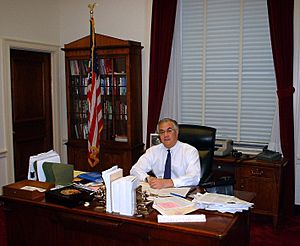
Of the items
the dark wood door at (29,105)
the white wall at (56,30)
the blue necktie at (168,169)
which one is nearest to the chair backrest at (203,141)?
the blue necktie at (168,169)

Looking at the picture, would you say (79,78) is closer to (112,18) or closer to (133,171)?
(112,18)

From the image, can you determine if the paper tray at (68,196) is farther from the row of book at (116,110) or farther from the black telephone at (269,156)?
the row of book at (116,110)

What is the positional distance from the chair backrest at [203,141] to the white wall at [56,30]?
1599 mm

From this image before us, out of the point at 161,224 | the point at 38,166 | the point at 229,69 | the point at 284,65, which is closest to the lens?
the point at 161,224

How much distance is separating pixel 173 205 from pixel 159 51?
2.79m

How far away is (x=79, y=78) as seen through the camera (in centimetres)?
519

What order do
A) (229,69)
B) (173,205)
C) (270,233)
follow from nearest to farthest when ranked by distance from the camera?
(173,205)
(270,233)
(229,69)

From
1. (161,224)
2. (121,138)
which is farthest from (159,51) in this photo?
(161,224)

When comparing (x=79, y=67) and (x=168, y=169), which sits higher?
(x=79, y=67)

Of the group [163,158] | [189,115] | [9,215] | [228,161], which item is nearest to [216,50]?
[189,115]

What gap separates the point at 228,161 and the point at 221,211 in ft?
6.02

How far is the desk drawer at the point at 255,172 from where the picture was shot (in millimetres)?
3932

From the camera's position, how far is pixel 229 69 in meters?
4.59

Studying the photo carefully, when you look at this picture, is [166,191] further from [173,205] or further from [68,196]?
[68,196]
